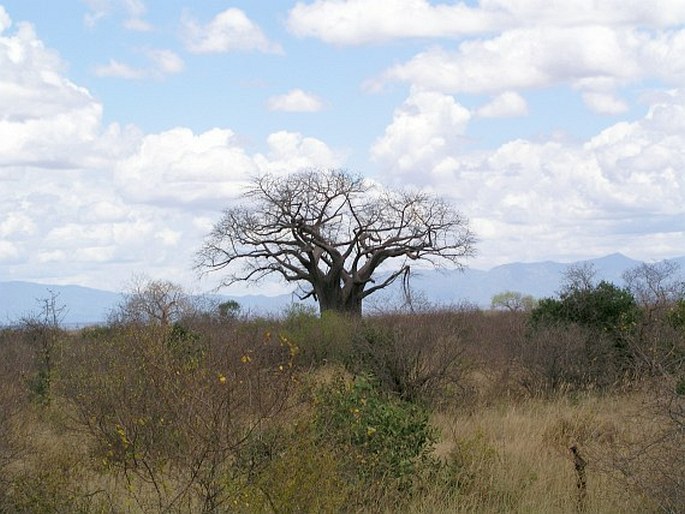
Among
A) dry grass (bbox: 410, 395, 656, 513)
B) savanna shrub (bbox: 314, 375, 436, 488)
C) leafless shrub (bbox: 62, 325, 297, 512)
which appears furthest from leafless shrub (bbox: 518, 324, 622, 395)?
leafless shrub (bbox: 62, 325, 297, 512)

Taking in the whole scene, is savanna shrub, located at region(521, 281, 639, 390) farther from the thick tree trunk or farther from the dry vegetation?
the thick tree trunk

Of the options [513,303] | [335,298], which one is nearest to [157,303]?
[335,298]

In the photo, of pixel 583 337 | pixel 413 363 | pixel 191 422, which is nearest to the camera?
pixel 191 422

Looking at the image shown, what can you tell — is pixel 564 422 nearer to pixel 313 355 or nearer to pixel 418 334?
pixel 418 334

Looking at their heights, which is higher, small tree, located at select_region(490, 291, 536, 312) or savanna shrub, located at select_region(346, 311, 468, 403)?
small tree, located at select_region(490, 291, 536, 312)

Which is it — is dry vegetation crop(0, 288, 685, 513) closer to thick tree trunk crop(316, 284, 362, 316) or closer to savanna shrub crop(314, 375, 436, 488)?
savanna shrub crop(314, 375, 436, 488)

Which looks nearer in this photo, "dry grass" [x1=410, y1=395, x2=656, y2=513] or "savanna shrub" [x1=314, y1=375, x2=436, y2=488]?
"savanna shrub" [x1=314, y1=375, x2=436, y2=488]

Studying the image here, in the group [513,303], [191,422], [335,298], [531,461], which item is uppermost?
[335,298]

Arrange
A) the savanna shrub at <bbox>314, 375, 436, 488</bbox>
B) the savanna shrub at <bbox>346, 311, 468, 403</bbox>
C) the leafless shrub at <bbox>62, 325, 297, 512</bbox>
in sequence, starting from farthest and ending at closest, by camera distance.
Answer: the savanna shrub at <bbox>346, 311, 468, 403</bbox> → the savanna shrub at <bbox>314, 375, 436, 488</bbox> → the leafless shrub at <bbox>62, 325, 297, 512</bbox>

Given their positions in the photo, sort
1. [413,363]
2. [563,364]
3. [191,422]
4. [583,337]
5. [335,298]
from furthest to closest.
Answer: [335,298], [583,337], [563,364], [413,363], [191,422]

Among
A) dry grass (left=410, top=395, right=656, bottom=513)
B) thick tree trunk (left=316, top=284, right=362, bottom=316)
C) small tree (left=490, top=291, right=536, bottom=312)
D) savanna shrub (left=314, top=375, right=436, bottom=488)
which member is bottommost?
dry grass (left=410, top=395, right=656, bottom=513)

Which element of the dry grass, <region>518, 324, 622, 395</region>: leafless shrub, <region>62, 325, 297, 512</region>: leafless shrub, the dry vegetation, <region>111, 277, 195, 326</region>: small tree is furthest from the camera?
<region>111, 277, 195, 326</region>: small tree

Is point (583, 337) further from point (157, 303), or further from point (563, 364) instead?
point (157, 303)

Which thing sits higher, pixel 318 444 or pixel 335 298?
pixel 335 298
